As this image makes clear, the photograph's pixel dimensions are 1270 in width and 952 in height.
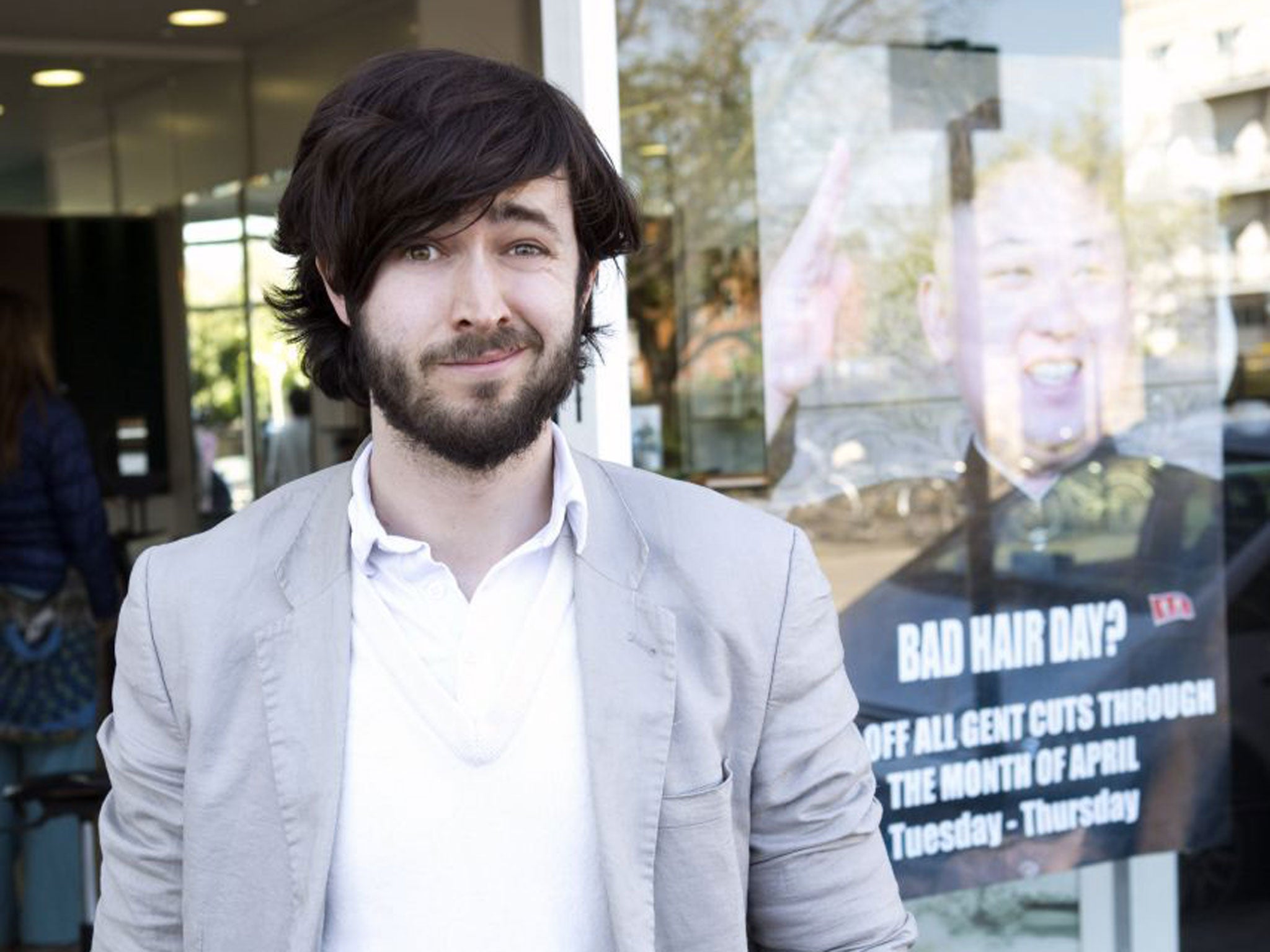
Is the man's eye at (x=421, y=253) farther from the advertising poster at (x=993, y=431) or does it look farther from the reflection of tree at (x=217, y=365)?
the reflection of tree at (x=217, y=365)

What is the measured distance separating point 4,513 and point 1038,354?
2.76 metres

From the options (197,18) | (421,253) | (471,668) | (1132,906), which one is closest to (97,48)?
(197,18)

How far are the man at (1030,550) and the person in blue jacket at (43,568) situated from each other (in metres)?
2.31

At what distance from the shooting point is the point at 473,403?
165 centimetres

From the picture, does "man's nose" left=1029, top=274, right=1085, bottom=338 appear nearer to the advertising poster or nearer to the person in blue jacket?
the advertising poster

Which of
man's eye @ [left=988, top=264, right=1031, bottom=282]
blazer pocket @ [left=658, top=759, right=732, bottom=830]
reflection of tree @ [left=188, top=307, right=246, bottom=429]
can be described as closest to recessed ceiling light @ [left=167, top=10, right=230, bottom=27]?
reflection of tree @ [left=188, top=307, right=246, bottom=429]

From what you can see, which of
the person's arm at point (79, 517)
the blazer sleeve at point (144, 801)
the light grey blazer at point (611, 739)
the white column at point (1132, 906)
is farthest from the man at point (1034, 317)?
the person's arm at point (79, 517)

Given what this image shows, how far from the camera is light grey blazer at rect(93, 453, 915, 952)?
1657 mm

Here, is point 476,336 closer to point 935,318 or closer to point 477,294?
point 477,294

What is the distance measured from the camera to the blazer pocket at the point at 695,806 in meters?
1.68

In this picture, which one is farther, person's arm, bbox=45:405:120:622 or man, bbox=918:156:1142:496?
person's arm, bbox=45:405:120:622

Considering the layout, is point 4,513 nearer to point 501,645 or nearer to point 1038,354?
point 1038,354

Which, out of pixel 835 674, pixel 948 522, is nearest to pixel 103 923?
pixel 835 674

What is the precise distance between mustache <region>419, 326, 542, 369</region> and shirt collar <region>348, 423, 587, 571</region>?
0.16 m
